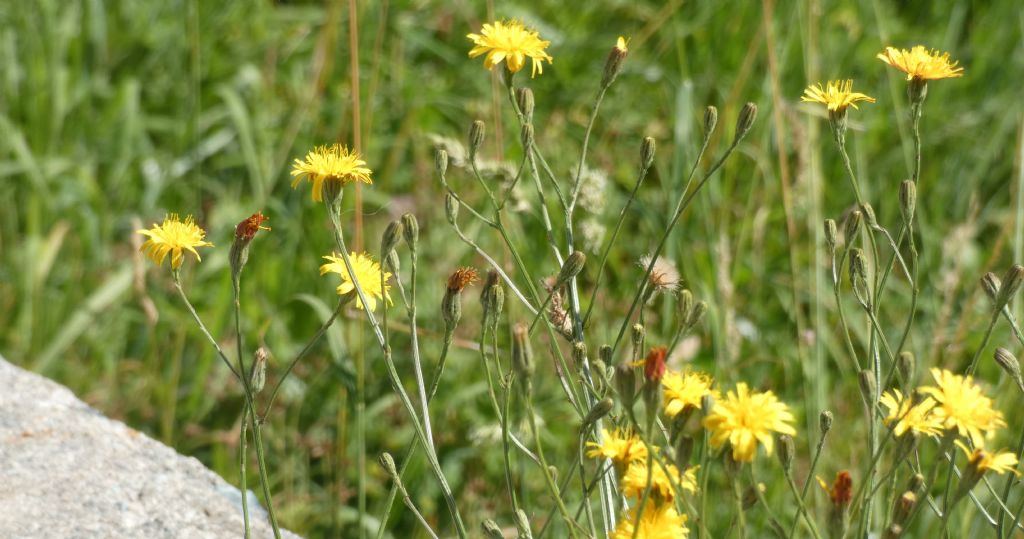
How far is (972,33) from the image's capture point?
374 centimetres

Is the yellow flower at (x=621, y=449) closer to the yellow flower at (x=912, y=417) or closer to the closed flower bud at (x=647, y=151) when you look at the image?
the yellow flower at (x=912, y=417)

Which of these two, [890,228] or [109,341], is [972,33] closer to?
[890,228]

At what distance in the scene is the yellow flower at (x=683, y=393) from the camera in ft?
4.22

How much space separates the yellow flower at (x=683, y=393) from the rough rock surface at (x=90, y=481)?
67 centimetres

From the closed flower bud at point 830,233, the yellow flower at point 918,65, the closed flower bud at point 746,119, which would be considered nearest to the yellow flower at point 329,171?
the closed flower bud at point 746,119

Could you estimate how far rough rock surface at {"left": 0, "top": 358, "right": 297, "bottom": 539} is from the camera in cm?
161

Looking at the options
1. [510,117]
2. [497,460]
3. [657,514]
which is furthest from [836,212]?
[657,514]

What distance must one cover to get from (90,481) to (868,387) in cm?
108

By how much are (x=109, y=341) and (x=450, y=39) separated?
1.38 meters

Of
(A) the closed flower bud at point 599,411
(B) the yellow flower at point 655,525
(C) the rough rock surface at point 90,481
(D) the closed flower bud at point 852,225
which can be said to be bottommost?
(C) the rough rock surface at point 90,481

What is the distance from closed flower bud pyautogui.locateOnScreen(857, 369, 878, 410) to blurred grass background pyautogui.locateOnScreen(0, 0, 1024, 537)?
97 cm

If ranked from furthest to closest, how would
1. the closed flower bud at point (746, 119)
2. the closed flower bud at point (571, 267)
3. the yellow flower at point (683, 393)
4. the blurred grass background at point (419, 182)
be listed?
1. the blurred grass background at point (419, 182)
2. the closed flower bud at point (746, 119)
3. the closed flower bud at point (571, 267)
4. the yellow flower at point (683, 393)

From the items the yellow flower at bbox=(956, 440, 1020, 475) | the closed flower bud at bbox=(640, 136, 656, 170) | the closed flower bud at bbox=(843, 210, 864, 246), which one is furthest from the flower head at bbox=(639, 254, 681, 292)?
the yellow flower at bbox=(956, 440, 1020, 475)

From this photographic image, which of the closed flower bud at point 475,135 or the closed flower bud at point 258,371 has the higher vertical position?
the closed flower bud at point 475,135
